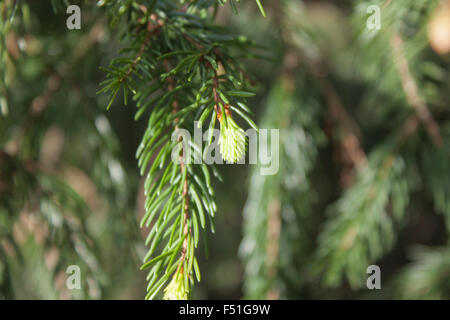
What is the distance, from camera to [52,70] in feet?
2.40

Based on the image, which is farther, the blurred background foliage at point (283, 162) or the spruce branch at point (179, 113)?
the blurred background foliage at point (283, 162)

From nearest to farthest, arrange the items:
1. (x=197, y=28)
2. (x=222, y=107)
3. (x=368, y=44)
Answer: (x=222, y=107), (x=197, y=28), (x=368, y=44)

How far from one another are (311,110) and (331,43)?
3.14 feet

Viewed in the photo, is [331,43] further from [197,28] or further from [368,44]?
[197,28]

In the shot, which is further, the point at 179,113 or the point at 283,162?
the point at 283,162

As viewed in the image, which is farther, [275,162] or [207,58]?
[275,162]

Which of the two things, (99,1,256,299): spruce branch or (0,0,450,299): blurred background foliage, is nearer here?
(99,1,256,299): spruce branch

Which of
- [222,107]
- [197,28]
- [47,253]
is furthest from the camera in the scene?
[47,253]

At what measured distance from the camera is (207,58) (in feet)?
1.23

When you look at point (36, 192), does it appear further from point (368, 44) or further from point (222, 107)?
point (368, 44)

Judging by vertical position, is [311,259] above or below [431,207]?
below
